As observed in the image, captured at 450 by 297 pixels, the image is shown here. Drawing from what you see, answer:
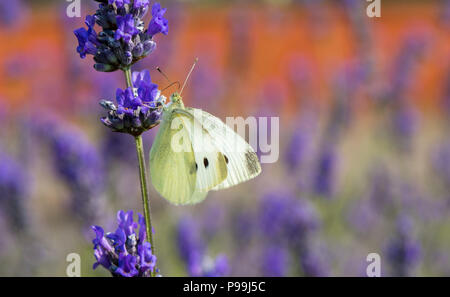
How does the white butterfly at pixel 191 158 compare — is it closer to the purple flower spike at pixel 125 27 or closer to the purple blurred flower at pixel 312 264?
the purple flower spike at pixel 125 27

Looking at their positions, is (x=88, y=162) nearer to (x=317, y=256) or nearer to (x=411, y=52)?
(x=317, y=256)

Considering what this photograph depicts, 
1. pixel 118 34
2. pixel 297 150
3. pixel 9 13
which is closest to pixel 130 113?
pixel 118 34

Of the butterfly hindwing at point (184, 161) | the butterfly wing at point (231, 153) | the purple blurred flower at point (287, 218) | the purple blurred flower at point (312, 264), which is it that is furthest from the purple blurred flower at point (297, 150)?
the butterfly hindwing at point (184, 161)

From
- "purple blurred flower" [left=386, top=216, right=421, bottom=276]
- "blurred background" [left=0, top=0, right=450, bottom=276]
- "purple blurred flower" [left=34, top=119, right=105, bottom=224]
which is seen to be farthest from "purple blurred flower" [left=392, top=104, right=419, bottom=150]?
"purple blurred flower" [left=34, top=119, right=105, bottom=224]

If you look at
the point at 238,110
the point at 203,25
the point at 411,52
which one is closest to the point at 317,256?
the point at 411,52

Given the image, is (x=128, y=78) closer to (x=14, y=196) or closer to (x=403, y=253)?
(x=403, y=253)
